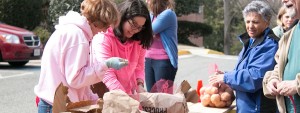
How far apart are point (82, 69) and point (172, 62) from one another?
7.48ft

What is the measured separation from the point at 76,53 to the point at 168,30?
7.99 ft

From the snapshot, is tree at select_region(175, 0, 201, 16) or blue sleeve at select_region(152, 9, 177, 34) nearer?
blue sleeve at select_region(152, 9, 177, 34)

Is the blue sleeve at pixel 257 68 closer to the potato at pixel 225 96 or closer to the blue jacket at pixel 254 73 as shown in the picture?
the blue jacket at pixel 254 73

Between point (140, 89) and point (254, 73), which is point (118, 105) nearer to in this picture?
point (140, 89)

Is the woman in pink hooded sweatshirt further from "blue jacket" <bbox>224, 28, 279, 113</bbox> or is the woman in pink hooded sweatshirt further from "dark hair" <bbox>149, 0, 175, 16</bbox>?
"dark hair" <bbox>149, 0, 175, 16</bbox>

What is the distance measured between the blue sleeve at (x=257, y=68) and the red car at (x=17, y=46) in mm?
9640

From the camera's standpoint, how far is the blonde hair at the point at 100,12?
3.03 m

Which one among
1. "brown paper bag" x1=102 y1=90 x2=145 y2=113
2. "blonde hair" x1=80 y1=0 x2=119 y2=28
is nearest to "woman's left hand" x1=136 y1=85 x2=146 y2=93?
"blonde hair" x1=80 y1=0 x2=119 y2=28

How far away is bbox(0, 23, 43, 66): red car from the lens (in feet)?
41.0

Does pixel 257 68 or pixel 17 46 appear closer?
pixel 257 68

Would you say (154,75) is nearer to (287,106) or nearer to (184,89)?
(184,89)

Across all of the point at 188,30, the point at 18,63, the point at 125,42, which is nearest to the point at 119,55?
the point at 125,42

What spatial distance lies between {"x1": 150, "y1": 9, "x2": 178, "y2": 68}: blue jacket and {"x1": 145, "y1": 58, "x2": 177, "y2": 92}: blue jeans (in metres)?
0.07

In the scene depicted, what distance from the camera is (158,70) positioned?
5.20 m
